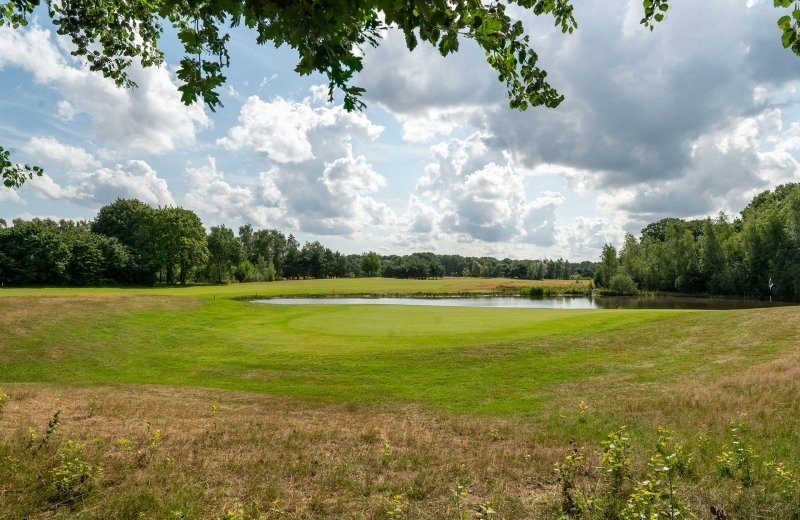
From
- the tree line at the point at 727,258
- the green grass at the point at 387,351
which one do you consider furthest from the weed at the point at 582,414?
the tree line at the point at 727,258

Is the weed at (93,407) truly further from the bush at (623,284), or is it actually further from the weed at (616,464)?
the bush at (623,284)

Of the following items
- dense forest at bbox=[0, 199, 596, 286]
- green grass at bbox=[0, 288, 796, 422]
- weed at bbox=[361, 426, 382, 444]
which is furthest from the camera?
dense forest at bbox=[0, 199, 596, 286]

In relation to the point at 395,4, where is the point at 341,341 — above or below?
below

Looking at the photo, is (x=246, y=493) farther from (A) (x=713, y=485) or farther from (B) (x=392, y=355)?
(B) (x=392, y=355)

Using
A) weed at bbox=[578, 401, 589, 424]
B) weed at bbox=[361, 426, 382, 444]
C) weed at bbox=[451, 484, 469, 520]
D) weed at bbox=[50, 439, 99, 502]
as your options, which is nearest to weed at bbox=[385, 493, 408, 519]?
weed at bbox=[451, 484, 469, 520]

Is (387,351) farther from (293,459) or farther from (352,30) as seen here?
(352,30)

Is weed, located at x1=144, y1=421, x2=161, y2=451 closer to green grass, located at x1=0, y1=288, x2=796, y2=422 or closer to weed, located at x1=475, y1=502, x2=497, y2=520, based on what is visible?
weed, located at x1=475, y1=502, x2=497, y2=520

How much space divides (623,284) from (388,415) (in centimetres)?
8953

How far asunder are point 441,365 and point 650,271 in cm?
8805

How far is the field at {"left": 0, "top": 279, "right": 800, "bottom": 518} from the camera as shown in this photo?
16.8 ft

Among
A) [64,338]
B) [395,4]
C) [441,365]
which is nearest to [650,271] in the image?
[441,365]

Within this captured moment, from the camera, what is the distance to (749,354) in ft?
55.1

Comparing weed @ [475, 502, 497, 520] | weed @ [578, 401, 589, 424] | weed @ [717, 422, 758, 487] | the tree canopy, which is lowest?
weed @ [578, 401, 589, 424]

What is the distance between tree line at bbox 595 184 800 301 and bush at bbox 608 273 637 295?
0.17 meters
